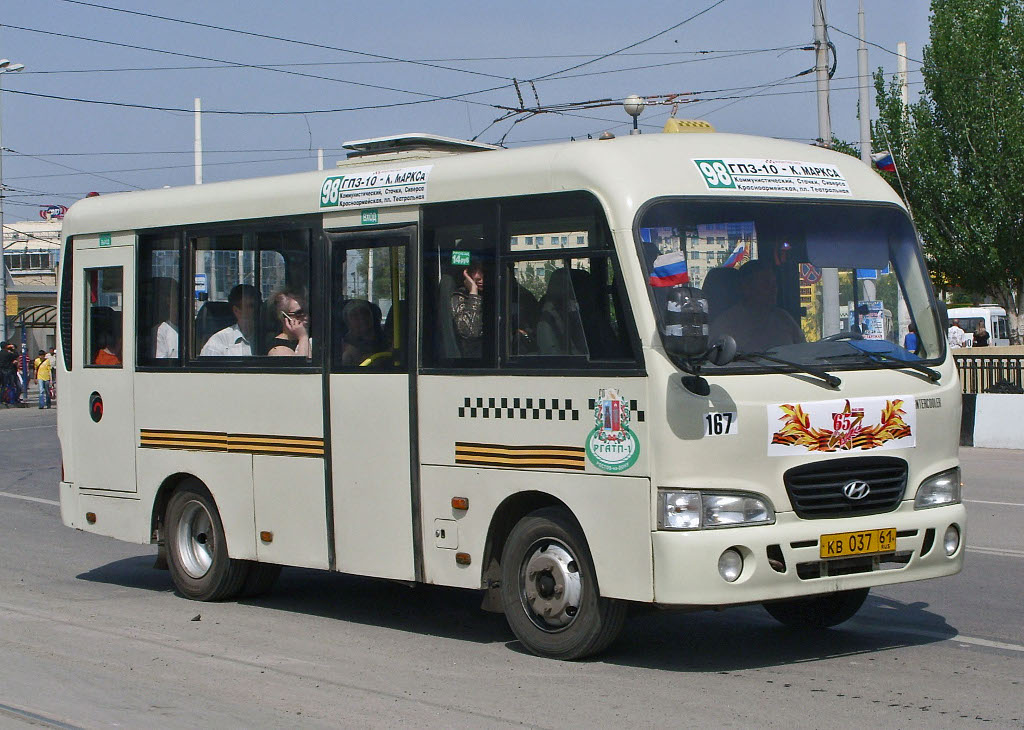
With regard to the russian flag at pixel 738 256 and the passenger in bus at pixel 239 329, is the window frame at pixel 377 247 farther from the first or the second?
the russian flag at pixel 738 256

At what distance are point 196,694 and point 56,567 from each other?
5577 mm

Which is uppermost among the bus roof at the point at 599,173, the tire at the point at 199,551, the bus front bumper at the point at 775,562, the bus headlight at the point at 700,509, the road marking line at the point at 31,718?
the bus roof at the point at 599,173

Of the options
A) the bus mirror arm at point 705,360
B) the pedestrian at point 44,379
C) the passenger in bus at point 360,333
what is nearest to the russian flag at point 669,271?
the bus mirror arm at point 705,360

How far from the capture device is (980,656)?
7.99 metres

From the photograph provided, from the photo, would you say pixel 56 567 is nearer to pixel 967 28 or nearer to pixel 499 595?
pixel 499 595

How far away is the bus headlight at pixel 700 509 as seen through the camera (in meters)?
7.35

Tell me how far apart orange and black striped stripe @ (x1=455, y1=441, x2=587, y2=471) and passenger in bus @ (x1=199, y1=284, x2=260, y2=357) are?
229cm

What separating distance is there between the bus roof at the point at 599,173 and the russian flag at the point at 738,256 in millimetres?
273

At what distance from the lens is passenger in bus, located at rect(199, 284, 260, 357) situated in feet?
33.3

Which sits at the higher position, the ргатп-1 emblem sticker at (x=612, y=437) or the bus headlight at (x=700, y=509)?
the ргатп-1 emblem sticker at (x=612, y=437)

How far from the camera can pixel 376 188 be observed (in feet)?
30.5

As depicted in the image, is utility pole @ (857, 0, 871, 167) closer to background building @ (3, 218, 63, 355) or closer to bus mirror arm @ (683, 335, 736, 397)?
bus mirror arm @ (683, 335, 736, 397)

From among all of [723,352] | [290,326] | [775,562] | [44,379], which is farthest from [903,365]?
[44,379]

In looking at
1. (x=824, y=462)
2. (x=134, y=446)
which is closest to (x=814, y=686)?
(x=824, y=462)
